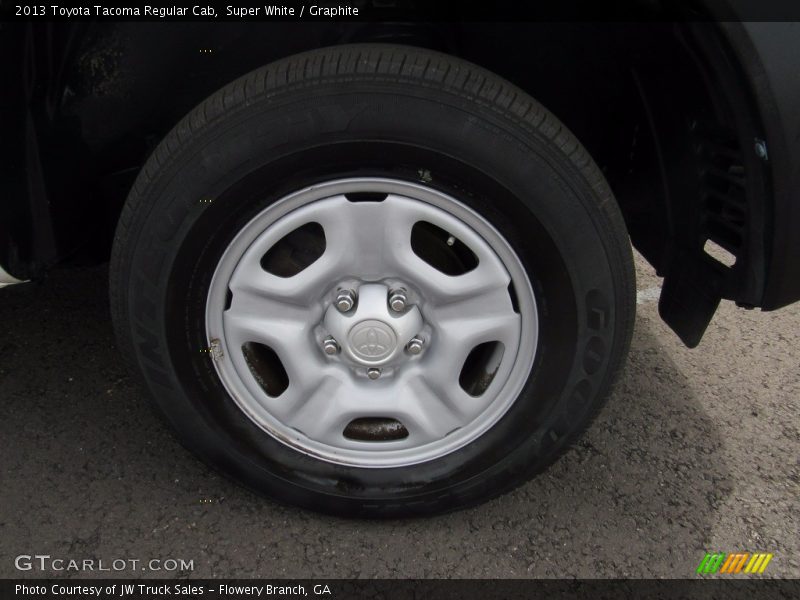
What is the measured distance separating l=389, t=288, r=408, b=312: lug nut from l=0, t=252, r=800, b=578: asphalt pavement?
→ 1.87 ft

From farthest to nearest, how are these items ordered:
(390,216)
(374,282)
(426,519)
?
(426,519) < (374,282) < (390,216)

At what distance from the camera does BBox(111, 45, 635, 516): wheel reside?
4.57 feet

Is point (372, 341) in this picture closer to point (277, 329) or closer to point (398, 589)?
point (277, 329)

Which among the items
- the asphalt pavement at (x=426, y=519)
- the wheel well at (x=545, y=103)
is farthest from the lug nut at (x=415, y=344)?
the wheel well at (x=545, y=103)

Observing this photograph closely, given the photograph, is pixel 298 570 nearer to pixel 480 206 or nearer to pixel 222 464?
pixel 222 464

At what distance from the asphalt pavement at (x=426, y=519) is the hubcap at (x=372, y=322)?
0.23 metres

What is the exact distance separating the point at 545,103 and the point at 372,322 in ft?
2.70

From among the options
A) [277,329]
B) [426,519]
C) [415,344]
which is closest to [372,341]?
[415,344]

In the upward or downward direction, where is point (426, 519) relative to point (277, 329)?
downward

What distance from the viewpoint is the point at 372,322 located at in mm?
1548

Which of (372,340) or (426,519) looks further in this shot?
(426,519)

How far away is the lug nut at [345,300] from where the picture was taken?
1.54 metres

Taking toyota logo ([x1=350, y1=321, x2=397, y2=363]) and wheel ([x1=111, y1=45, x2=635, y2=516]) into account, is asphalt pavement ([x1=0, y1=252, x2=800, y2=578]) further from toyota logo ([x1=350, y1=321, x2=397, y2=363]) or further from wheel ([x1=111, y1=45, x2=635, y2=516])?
toyota logo ([x1=350, y1=321, x2=397, y2=363])

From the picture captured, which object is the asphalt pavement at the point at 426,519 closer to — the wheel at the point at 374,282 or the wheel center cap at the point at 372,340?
the wheel at the point at 374,282
